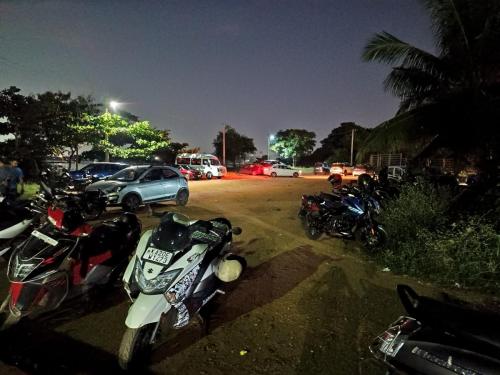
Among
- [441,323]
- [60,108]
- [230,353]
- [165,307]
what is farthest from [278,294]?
[60,108]

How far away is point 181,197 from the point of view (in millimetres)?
12102

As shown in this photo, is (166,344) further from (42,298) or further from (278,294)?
(278,294)

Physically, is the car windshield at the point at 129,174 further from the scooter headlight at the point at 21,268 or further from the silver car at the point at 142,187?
the scooter headlight at the point at 21,268

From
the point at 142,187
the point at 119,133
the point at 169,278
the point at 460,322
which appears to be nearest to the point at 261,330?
the point at 169,278

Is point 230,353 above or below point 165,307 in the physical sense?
below

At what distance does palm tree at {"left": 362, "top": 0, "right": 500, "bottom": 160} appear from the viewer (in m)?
7.38

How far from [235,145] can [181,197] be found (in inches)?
1769

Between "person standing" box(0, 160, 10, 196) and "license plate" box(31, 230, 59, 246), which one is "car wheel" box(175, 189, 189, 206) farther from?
"license plate" box(31, 230, 59, 246)

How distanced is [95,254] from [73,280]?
368 millimetres

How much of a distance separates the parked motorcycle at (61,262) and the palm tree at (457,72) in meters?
7.47

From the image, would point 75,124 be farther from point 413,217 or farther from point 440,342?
point 440,342

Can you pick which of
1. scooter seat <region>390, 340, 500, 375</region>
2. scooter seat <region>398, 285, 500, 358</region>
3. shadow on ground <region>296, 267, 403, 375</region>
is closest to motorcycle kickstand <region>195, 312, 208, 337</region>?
shadow on ground <region>296, 267, 403, 375</region>

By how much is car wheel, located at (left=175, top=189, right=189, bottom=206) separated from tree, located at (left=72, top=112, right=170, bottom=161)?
1156cm

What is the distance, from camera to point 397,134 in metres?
9.02
